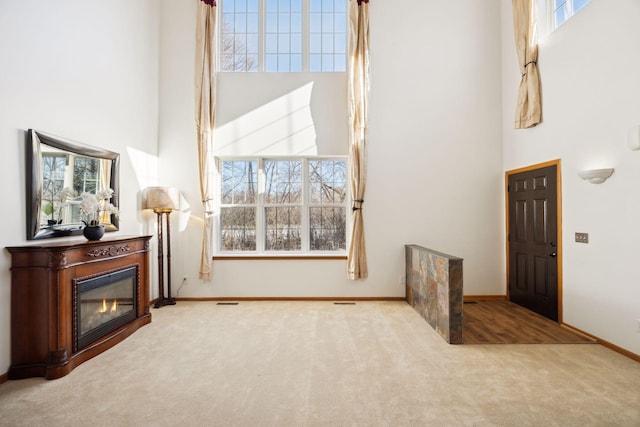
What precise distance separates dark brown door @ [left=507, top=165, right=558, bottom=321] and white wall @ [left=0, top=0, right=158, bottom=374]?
531 cm

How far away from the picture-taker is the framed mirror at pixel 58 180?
2730mm

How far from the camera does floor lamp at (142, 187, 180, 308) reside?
4.36 meters

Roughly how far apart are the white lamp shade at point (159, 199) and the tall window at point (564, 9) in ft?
17.8

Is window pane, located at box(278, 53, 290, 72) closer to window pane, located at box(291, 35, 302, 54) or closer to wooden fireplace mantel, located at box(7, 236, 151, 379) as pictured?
window pane, located at box(291, 35, 302, 54)

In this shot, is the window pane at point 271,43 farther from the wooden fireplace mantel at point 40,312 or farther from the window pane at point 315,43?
the wooden fireplace mantel at point 40,312

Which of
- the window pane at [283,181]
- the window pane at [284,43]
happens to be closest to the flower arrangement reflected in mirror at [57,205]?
the window pane at [283,181]

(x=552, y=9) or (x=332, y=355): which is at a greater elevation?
(x=552, y=9)

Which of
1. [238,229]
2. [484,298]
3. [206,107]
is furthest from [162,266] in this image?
[484,298]

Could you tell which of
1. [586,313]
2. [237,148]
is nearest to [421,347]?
[586,313]

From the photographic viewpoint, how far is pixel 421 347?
123 inches

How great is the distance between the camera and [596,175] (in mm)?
3160

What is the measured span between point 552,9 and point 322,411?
17.2 ft

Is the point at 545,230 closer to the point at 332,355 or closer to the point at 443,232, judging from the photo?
the point at 443,232

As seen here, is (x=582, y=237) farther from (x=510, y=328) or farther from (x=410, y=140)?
(x=410, y=140)
